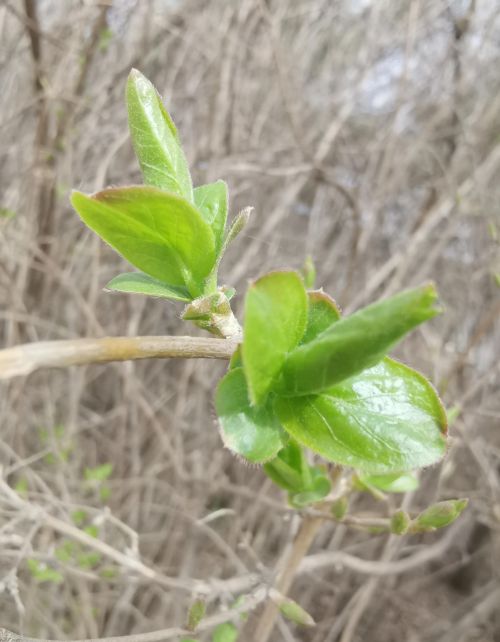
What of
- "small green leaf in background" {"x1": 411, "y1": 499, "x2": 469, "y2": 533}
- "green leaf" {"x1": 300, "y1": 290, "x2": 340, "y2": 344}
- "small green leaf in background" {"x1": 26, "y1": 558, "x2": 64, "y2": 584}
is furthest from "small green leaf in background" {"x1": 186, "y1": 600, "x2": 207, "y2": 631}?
"small green leaf in background" {"x1": 26, "y1": 558, "x2": 64, "y2": 584}

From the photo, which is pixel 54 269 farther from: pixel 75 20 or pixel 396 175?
pixel 396 175

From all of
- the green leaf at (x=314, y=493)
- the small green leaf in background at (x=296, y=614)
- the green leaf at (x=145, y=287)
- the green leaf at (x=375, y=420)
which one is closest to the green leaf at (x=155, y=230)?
the green leaf at (x=145, y=287)

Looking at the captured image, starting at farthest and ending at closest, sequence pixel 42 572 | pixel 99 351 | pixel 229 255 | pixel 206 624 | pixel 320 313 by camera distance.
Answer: pixel 229 255
pixel 42 572
pixel 206 624
pixel 320 313
pixel 99 351

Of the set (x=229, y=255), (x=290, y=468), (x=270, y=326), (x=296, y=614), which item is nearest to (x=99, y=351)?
(x=270, y=326)

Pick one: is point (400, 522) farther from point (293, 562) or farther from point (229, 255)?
A: point (229, 255)

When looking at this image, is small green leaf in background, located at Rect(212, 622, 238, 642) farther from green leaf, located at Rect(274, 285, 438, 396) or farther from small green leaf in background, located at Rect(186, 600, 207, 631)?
green leaf, located at Rect(274, 285, 438, 396)

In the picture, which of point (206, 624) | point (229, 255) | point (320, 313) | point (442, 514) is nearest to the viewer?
point (320, 313)
